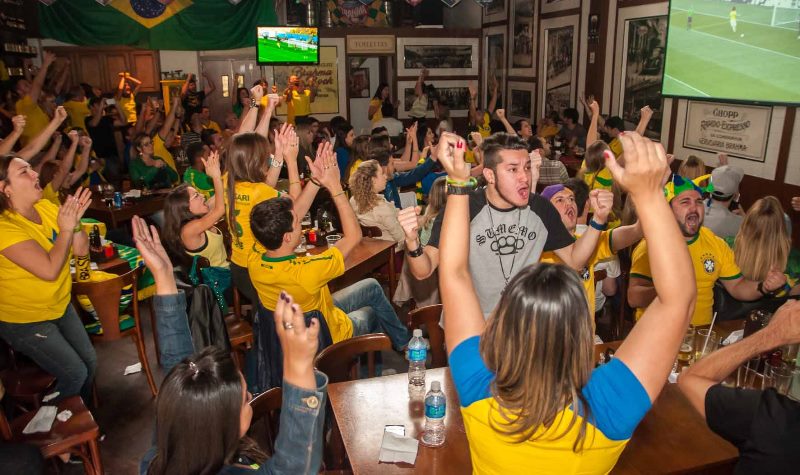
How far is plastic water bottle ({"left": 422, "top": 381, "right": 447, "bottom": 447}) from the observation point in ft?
7.34

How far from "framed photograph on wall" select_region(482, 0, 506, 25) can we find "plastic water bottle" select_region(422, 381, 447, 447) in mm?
11104

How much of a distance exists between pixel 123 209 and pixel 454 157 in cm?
557

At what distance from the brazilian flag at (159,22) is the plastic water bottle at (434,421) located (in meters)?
9.56

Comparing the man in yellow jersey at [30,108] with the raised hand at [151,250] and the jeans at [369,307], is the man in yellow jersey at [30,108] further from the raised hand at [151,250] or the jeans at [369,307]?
the raised hand at [151,250]

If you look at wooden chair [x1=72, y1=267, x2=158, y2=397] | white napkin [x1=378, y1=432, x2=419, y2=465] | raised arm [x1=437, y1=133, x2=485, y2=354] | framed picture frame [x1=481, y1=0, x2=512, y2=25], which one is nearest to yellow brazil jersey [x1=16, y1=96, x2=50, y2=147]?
wooden chair [x1=72, y1=267, x2=158, y2=397]

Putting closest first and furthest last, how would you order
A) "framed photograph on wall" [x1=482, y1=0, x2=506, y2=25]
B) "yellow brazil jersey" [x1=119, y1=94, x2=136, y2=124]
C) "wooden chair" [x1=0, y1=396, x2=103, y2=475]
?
1. "wooden chair" [x1=0, y1=396, x2=103, y2=475]
2. "yellow brazil jersey" [x1=119, y1=94, x2=136, y2=124]
3. "framed photograph on wall" [x1=482, y1=0, x2=506, y2=25]

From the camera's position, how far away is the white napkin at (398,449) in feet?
7.03

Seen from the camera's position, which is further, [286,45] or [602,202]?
[286,45]

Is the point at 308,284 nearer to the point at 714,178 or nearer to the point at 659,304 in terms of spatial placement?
the point at 659,304

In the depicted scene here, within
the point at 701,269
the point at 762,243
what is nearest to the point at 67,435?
the point at 701,269

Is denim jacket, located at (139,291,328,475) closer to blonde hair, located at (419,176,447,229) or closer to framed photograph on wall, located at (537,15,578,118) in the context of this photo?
blonde hair, located at (419,176,447,229)

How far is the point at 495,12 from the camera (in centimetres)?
1250

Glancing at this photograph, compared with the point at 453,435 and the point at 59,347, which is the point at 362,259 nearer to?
the point at 59,347

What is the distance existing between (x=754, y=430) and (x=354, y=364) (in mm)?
2031
